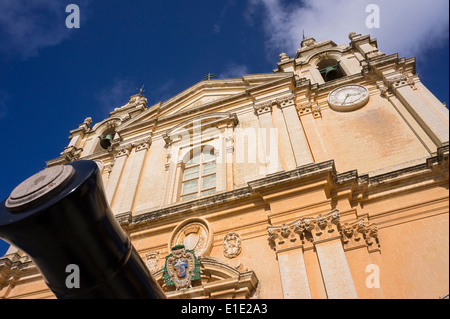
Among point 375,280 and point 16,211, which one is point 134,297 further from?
point 375,280

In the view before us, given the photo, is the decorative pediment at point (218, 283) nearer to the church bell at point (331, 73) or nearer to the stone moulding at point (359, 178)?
the stone moulding at point (359, 178)

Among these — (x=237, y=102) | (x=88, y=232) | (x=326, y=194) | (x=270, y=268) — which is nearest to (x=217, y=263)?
(x=270, y=268)

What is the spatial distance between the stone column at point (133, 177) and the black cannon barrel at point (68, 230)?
22.2 ft

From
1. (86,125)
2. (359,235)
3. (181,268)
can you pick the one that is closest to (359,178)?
(359,235)

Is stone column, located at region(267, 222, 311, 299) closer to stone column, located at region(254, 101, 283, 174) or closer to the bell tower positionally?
stone column, located at region(254, 101, 283, 174)

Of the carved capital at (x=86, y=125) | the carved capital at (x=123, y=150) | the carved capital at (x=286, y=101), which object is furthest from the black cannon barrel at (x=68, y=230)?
the carved capital at (x=86, y=125)

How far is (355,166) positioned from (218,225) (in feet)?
12.9

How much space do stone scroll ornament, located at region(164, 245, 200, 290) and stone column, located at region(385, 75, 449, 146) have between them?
643 centimetres

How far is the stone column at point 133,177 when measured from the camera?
1057cm

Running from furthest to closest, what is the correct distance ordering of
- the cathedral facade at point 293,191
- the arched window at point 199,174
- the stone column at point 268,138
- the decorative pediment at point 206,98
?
1. the decorative pediment at point 206,98
2. the arched window at point 199,174
3. the stone column at point 268,138
4. the cathedral facade at point 293,191

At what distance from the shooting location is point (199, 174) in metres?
11.1

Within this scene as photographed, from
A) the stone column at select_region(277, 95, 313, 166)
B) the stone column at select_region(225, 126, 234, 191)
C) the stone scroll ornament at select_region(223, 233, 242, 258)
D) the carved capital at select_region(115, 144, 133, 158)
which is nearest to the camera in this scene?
the stone scroll ornament at select_region(223, 233, 242, 258)

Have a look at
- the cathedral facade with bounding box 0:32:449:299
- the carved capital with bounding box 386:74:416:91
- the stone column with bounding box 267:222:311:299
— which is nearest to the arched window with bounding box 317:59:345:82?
the cathedral facade with bounding box 0:32:449:299

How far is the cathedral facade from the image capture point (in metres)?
6.74
